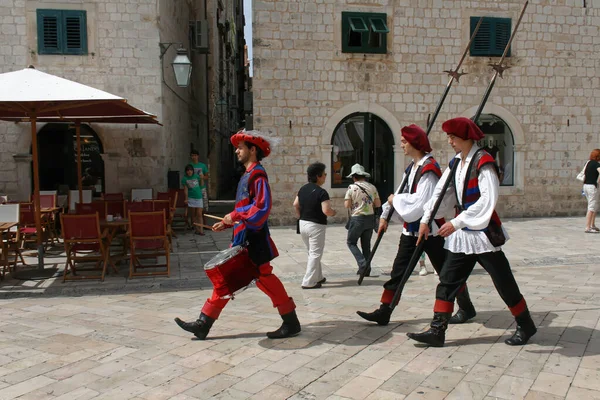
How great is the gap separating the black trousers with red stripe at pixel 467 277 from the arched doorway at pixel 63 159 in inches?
384

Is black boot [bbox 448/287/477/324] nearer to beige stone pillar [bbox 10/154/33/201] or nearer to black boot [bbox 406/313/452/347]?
black boot [bbox 406/313/452/347]

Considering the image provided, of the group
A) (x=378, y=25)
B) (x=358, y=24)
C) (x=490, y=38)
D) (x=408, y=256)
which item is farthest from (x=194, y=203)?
(x=490, y=38)

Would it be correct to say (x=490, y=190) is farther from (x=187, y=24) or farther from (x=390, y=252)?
(x=187, y=24)

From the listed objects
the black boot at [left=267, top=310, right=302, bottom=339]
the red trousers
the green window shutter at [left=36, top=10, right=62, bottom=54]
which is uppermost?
the green window shutter at [left=36, top=10, right=62, bottom=54]

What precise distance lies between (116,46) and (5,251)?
19.3 ft

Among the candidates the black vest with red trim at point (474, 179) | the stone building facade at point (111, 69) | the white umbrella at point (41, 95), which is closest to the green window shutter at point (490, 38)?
the stone building facade at point (111, 69)

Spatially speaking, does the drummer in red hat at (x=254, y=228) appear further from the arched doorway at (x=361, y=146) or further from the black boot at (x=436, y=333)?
the arched doorway at (x=361, y=146)

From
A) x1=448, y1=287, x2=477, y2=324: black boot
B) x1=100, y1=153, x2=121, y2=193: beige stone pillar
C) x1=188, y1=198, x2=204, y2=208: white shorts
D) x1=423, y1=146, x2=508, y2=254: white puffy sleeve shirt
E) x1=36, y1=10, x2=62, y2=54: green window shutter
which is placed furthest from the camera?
x1=100, y1=153, x2=121, y2=193: beige stone pillar

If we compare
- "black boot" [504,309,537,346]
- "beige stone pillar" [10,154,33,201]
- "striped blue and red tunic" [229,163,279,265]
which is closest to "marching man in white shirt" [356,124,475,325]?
"black boot" [504,309,537,346]

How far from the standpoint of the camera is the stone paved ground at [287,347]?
11.7ft

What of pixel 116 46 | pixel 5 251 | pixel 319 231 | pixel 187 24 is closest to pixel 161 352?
pixel 319 231

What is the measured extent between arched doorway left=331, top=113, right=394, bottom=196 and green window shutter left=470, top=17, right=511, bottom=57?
302cm

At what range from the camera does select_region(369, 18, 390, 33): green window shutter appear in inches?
490

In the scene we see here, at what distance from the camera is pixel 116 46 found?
11.6 metres
